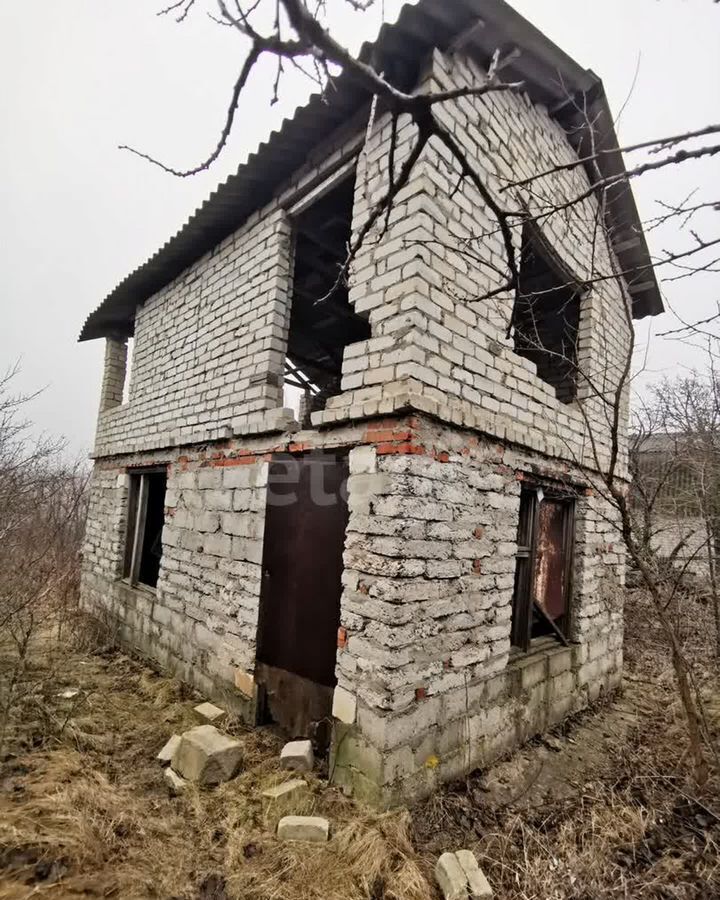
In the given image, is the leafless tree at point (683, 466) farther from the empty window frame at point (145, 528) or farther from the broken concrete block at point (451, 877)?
the empty window frame at point (145, 528)

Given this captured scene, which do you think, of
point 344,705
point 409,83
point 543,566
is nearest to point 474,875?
point 344,705

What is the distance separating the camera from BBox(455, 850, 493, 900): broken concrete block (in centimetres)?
235

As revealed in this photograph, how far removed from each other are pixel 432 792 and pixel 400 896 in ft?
2.83

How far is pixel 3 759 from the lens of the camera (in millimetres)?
3311

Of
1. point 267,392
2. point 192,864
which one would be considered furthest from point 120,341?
point 192,864

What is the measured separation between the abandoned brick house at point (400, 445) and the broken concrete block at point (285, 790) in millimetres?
261

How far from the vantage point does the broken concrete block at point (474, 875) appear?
2.35m

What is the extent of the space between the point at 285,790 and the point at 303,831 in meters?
0.33

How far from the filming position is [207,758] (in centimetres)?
315

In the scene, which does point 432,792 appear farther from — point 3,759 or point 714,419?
point 714,419

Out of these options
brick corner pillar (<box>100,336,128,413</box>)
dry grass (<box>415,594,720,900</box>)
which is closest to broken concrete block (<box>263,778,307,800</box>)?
dry grass (<box>415,594,720,900</box>)

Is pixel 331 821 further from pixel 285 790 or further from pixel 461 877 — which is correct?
pixel 461 877

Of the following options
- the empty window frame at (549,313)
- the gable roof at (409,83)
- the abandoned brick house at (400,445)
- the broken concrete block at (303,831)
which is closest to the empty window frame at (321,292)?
the abandoned brick house at (400,445)

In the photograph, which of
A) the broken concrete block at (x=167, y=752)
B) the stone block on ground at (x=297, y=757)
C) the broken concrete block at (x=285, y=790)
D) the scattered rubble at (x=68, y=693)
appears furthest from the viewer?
the scattered rubble at (x=68, y=693)
